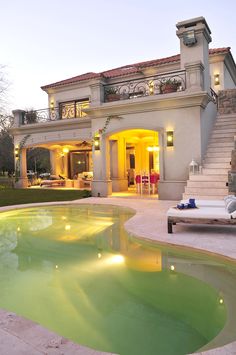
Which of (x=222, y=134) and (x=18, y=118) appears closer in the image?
(x=222, y=134)

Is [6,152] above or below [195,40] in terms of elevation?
below

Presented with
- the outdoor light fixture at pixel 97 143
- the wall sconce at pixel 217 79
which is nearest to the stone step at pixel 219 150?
the outdoor light fixture at pixel 97 143

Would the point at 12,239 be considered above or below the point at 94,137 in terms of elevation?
below

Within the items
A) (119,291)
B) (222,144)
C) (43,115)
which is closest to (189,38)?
(222,144)

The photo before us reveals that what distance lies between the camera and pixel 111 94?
1522 centimetres

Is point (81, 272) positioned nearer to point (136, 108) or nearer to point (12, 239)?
point (12, 239)

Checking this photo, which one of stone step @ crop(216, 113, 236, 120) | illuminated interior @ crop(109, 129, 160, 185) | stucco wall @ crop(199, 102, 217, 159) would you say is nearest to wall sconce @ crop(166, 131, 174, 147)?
stucco wall @ crop(199, 102, 217, 159)

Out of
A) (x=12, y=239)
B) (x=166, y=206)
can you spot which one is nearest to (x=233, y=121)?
(x=166, y=206)

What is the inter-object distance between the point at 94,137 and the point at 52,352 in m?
13.6

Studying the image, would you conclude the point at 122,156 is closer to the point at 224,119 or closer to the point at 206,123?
the point at 206,123

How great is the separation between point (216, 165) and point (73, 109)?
12.6 metres

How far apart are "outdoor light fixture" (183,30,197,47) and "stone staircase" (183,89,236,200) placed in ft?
13.7

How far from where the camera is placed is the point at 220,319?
3609 millimetres

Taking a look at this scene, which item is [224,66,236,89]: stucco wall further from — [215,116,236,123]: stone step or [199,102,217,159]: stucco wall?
[199,102,217,159]: stucco wall
